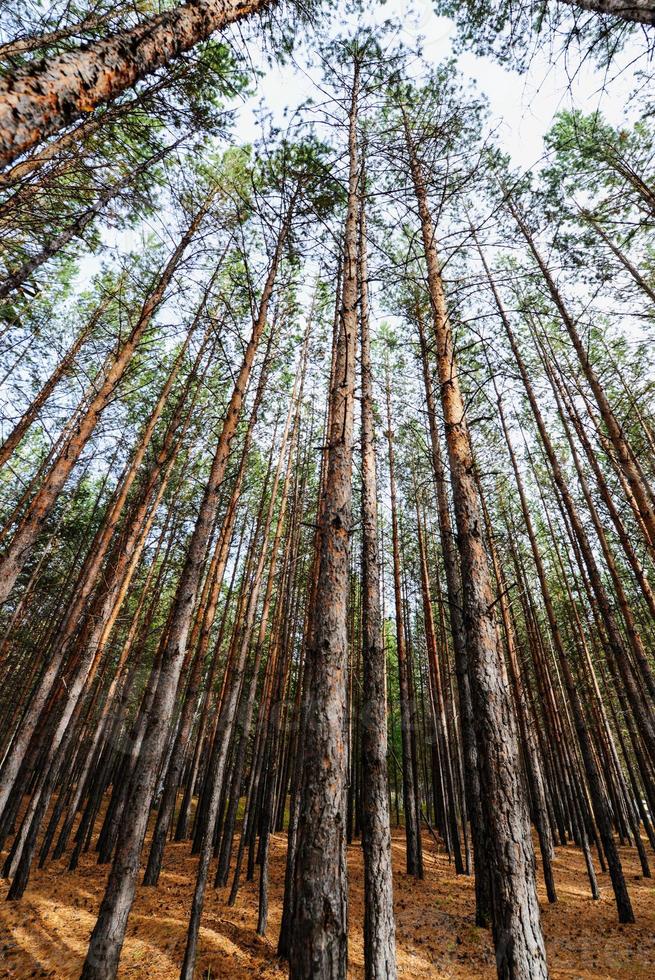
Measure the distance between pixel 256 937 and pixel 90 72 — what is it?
10273mm

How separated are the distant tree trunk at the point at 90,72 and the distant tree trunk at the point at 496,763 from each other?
13.7ft

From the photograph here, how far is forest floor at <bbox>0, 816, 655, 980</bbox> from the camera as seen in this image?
5555 mm

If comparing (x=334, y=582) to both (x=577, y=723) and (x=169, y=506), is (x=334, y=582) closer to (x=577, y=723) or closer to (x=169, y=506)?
(x=577, y=723)

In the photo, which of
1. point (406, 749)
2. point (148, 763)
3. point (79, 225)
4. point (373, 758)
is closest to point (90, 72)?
point (79, 225)

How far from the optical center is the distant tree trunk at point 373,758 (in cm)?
445

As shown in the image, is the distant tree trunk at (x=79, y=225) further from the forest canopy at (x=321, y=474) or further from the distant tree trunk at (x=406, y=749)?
the distant tree trunk at (x=406, y=749)

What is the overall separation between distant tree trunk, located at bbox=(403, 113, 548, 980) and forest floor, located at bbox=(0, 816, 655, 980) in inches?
169

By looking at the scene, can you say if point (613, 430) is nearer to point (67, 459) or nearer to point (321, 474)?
point (321, 474)

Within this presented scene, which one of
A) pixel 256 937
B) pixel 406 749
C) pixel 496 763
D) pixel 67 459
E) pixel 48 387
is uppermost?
pixel 48 387

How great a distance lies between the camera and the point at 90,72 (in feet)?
7.77

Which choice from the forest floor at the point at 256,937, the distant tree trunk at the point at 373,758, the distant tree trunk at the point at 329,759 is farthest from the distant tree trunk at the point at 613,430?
the forest floor at the point at 256,937

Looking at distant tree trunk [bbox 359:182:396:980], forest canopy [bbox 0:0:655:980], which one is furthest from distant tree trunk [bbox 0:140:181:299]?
distant tree trunk [bbox 359:182:396:980]

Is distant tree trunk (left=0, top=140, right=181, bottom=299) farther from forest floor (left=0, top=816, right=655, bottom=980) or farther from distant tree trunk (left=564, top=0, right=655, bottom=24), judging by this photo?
forest floor (left=0, top=816, right=655, bottom=980)

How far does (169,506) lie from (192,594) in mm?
8340
